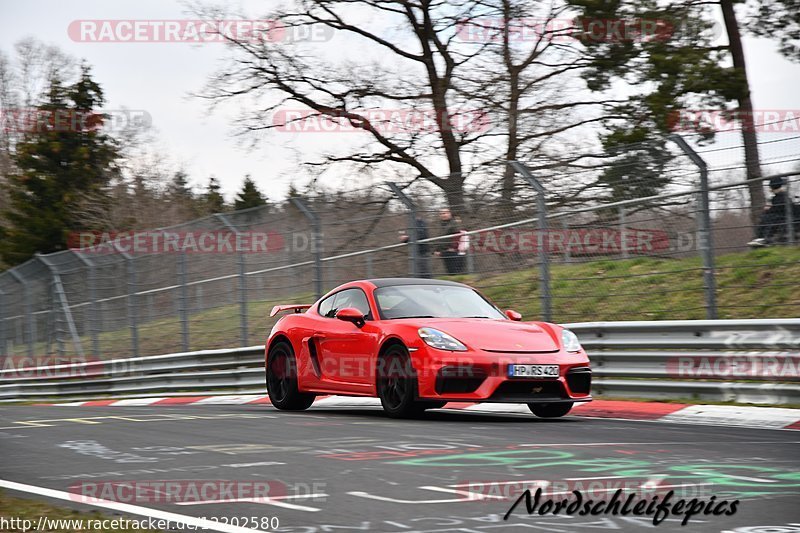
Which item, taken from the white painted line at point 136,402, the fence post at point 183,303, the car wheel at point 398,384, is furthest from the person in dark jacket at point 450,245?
the fence post at point 183,303

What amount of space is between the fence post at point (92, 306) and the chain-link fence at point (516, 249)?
2.19ft

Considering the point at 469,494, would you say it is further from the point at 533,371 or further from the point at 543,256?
the point at 543,256

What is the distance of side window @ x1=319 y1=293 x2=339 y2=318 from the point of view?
37.8ft

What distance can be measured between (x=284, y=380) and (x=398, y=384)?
229 cm

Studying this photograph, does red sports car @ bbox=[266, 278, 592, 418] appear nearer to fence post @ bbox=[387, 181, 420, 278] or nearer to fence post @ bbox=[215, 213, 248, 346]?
fence post @ bbox=[387, 181, 420, 278]

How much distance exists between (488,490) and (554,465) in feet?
3.26

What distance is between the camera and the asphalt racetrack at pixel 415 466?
4.95m

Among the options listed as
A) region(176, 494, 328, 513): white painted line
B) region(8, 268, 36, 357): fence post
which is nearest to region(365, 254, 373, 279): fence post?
region(176, 494, 328, 513): white painted line

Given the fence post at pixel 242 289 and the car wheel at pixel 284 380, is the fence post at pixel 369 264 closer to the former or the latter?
the fence post at pixel 242 289

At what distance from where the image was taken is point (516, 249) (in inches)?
530

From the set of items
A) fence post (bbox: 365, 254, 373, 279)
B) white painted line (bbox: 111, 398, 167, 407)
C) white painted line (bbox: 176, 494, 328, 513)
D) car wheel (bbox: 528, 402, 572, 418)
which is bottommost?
white painted line (bbox: 111, 398, 167, 407)

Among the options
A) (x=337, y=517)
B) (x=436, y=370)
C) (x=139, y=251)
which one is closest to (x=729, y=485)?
(x=337, y=517)

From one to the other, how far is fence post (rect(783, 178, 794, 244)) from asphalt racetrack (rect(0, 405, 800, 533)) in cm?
231

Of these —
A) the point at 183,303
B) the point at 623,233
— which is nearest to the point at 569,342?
the point at 623,233
